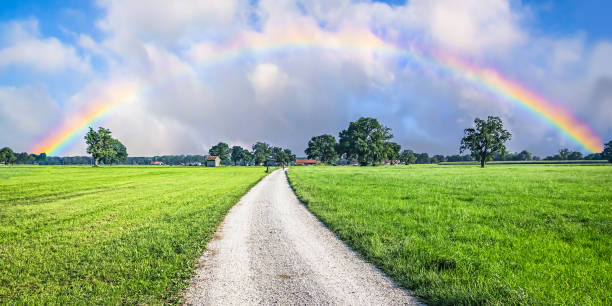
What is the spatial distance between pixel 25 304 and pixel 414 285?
22.2 ft

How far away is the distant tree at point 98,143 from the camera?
12175 cm

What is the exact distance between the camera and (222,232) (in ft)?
30.9

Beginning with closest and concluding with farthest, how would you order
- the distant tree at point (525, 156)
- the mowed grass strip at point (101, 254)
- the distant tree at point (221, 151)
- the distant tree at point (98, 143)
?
1. the mowed grass strip at point (101, 254)
2. the distant tree at point (98, 143)
3. the distant tree at point (221, 151)
4. the distant tree at point (525, 156)

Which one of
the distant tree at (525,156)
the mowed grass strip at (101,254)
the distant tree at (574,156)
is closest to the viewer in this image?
the mowed grass strip at (101,254)

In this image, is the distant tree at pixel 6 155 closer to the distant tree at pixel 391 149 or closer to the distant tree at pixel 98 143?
the distant tree at pixel 98 143

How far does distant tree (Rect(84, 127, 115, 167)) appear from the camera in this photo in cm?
12175

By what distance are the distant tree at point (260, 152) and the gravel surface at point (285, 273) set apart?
180566 mm

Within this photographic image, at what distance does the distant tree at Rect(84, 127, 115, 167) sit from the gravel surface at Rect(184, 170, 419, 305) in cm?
14252

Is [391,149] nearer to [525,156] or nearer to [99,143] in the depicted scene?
[99,143]

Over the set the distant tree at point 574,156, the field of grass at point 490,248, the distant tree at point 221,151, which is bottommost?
the field of grass at point 490,248

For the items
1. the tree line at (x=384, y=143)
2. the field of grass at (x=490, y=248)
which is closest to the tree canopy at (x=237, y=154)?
the tree line at (x=384, y=143)

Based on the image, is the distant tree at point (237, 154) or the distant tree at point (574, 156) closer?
the distant tree at point (574, 156)

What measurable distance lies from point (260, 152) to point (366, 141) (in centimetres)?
10742

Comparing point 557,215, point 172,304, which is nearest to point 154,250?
point 172,304
